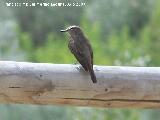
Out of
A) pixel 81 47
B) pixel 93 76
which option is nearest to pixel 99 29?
pixel 81 47

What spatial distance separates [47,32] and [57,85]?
36.6ft

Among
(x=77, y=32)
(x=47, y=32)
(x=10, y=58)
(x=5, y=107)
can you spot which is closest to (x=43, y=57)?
(x=10, y=58)

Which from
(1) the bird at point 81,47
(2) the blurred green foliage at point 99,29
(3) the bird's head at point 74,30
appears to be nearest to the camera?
(1) the bird at point 81,47

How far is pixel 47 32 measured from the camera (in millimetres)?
14367

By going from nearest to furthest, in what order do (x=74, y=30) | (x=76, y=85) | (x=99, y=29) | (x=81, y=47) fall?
1. (x=76, y=85)
2. (x=81, y=47)
3. (x=74, y=30)
4. (x=99, y=29)

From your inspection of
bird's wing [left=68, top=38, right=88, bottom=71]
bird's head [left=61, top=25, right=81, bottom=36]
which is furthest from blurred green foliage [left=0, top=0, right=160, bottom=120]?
bird's wing [left=68, top=38, right=88, bottom=71]

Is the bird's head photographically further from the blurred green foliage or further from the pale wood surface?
the blurred green foliage

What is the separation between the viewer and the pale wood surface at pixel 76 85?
3.24 meters

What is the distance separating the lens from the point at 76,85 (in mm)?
3277

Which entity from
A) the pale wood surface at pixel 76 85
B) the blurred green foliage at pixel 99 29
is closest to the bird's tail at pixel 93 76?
the pale wood surface at pixel 76 85

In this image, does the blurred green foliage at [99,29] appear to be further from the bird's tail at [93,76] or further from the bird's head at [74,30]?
the bird's tail at [93,76]

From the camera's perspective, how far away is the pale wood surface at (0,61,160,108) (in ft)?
10.6

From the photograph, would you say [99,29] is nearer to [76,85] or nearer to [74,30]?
[74,30]

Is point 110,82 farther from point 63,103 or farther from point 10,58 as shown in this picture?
point 10,58
